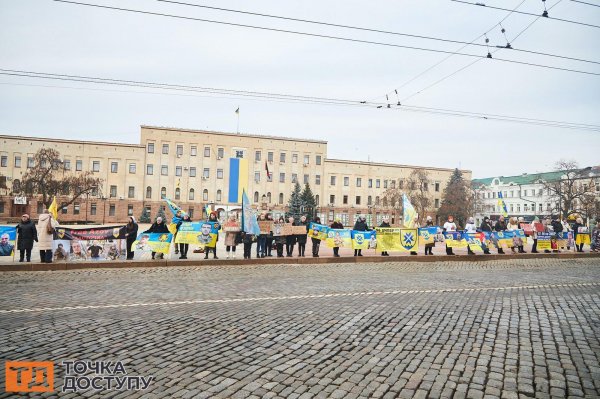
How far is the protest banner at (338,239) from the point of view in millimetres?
16859

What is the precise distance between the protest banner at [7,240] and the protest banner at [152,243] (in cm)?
396

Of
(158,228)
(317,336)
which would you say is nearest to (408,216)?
(158,228)

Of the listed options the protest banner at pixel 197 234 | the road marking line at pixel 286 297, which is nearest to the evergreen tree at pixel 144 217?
the protest banner at pixel 197 234

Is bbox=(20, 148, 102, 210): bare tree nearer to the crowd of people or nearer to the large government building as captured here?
the large government building

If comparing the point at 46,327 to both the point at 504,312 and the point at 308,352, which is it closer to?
the point at 308,352

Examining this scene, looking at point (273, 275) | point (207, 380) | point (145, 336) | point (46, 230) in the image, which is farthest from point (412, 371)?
point (46, 230)

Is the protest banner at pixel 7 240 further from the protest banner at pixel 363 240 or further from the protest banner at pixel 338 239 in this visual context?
the protest banner at pixel 363 240

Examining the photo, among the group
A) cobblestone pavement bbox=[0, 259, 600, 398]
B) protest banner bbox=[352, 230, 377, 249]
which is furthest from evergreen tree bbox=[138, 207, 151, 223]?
cobblestone pavement bbox=[0, 259, 600, 398]

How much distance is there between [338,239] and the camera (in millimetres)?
16938

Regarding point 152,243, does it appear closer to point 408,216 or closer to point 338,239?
point 338,239

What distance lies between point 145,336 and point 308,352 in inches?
86.6

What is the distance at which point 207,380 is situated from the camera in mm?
3896

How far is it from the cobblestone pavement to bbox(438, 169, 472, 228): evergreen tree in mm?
66919

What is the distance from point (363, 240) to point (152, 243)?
8586mm
